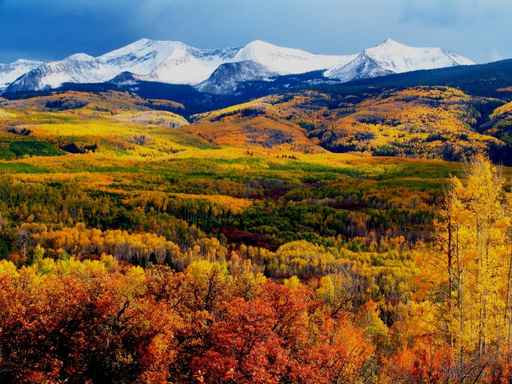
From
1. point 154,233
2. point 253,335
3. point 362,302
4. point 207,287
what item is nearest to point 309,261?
point 362,302

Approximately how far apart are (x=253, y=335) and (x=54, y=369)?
13152 millimetres

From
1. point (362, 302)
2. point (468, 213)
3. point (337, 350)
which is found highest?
point (468, 213)

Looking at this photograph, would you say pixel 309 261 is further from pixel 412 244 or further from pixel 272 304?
pixel 272 304

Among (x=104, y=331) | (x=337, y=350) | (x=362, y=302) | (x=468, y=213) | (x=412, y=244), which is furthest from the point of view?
(x=412, y=244)

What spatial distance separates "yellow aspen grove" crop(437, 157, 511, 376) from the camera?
1921 inches

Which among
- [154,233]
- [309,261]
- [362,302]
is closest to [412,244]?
[309,261]

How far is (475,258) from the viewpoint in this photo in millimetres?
50406

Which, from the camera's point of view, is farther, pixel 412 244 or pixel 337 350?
pixel 412 244

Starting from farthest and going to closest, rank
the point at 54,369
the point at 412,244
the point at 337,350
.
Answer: the point at 412,244, the point at 337,350, the point at 54,369

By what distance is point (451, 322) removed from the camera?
5053cm

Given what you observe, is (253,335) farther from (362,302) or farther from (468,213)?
(362,302)

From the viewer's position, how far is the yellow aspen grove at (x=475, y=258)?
48.8 m

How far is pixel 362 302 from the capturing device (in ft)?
442

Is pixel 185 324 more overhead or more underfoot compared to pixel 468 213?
more underfoot
